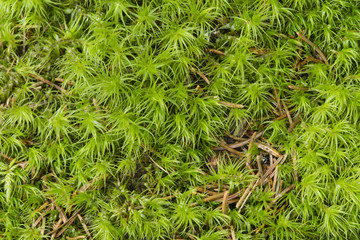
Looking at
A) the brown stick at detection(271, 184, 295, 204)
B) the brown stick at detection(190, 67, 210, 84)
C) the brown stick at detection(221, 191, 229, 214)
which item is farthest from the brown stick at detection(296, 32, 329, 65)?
the brown stick at detection(221, 191, 229, 214)

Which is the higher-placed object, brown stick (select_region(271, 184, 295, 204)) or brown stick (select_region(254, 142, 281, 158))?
brown stick (select_region(254, 142, 281, 158))

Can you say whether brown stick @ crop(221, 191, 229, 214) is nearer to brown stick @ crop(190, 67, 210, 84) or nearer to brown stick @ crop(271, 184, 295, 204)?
brown stick @ crop(271, 184, 295, 204)

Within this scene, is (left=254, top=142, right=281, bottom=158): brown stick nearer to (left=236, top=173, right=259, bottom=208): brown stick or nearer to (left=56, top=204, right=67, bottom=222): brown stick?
(left=236, top=173, right=259, bottom=208): brown stick

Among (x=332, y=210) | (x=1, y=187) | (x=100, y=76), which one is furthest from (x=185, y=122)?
(x=1, y=187)

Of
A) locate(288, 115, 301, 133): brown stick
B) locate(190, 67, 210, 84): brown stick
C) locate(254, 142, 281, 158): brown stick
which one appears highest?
locate(190, 67, 210, 84): brown stick

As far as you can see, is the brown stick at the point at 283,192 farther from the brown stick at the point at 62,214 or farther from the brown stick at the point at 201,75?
the brown stick at the point at 62,214

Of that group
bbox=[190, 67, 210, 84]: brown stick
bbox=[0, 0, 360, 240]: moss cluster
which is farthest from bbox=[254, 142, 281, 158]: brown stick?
bbox=[190, 67, 210, 84]: brown stick

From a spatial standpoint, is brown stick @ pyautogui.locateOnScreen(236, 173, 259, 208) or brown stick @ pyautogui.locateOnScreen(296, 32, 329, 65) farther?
brown stick @ pyautogui.locateOnScreen(296, 32, 329, 65)

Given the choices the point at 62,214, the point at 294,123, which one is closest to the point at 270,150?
the point at 294,123

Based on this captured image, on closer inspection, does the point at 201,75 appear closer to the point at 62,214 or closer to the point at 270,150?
the point at 270,150

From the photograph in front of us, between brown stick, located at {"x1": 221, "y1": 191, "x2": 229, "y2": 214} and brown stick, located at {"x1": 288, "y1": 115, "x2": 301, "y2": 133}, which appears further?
brown stick, located at {"x1": 288, "y1": 115, "x2": 301, "y2": 133}

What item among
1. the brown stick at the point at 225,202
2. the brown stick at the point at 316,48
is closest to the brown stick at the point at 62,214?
the brown stick at the point at 225,202
